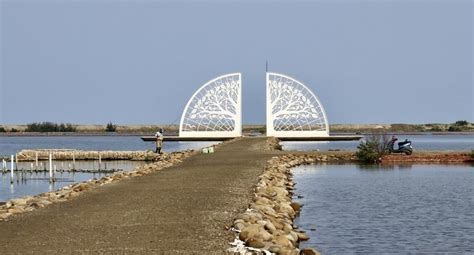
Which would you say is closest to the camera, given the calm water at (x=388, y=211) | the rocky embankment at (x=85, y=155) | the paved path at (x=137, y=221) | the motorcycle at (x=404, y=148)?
the paved path at (x=137, y=221)

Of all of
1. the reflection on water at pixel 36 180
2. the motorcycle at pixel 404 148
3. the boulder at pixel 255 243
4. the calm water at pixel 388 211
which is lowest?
the reflection on water at pixel 36 180

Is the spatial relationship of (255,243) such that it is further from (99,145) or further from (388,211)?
(99,145)

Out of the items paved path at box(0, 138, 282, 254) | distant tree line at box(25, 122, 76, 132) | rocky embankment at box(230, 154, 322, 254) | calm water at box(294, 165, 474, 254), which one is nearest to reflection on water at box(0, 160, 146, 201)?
calm water at box(294, 165, 474, 254)

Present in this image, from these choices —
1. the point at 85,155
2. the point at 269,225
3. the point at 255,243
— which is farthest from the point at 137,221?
the point at 85,155

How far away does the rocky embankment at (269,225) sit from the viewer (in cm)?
1148

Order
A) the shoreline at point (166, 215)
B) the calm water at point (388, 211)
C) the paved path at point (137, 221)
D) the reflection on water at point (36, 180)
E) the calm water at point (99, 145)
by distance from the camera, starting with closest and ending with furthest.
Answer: the paved path at point (137, 221) → the shoreline at point (166, 215) → the calm water at point (388, 211) → the reflection on water at point (36, 180) → the calm water at point (99, 145)

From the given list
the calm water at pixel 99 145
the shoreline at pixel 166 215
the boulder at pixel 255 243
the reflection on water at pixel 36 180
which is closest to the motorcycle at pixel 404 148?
the reflection on water at pixel 36 180

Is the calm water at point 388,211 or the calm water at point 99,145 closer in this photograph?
the calm water at point 388,211

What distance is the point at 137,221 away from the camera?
13250 millimetres

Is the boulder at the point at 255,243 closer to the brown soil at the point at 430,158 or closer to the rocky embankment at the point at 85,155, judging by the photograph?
the brown soil at the point at 430,158

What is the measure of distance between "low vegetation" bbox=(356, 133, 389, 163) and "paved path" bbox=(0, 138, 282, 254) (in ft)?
67.1

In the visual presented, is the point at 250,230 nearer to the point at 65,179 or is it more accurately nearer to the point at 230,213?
the point at 230,213

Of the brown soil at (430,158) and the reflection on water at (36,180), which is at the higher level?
the brown soil at (430,158)

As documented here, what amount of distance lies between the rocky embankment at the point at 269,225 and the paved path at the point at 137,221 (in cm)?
25
